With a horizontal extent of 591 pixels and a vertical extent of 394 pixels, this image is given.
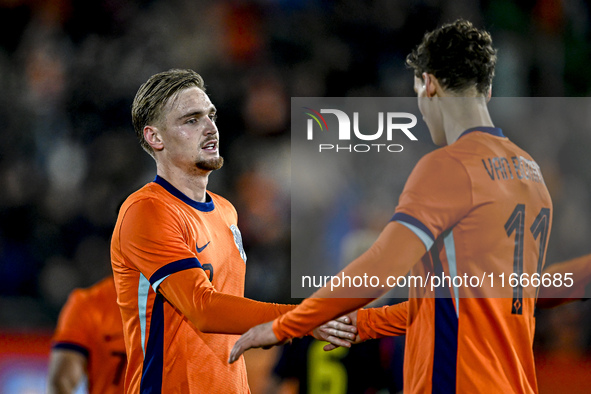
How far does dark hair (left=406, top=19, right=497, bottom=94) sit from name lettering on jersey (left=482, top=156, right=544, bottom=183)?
314 millimetres

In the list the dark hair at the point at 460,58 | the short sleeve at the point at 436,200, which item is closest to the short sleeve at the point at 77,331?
the short sleeve at the point at 436,200

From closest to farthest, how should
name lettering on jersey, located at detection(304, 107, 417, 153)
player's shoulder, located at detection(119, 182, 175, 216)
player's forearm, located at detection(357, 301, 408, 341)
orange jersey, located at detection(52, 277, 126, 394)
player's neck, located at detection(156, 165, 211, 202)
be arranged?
1. player's shoulder, located at detection(119, 182, 175, 216)
2. player's forearm, located at detection(357, 301, 408, 341)
3. player's neck, located at detection(156, 165, 211, 202)
4. orange jersey, located at detection(52, 277, 126, 394)
5. name lettering on jersey, located at detection(304, 107, 417, 153)

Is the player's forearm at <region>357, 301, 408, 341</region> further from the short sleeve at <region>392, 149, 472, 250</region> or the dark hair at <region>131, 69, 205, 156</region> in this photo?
the dark hair at <region>131, 69, 205, 156</region>

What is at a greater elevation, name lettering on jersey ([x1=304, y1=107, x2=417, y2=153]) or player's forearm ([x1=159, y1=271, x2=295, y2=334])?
name lettering on jersey ([x1=304, y1=107, x2=417, y2=153])

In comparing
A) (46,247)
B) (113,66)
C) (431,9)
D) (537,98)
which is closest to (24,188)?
(46,247)

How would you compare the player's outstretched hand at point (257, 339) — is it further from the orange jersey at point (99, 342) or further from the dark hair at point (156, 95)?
the orange jersey at point (99, 342)

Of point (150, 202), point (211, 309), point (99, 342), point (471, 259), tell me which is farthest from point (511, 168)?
point (99, 342)

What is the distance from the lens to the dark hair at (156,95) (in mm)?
3020

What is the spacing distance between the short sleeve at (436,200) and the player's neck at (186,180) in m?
1.22

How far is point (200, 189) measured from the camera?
3.04 metres

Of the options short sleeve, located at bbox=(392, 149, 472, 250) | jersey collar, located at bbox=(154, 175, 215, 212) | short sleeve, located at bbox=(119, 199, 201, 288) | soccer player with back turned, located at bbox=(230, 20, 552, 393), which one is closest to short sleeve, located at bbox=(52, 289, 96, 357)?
short sleeve, located at bbox=(119, 199, 201, 288)

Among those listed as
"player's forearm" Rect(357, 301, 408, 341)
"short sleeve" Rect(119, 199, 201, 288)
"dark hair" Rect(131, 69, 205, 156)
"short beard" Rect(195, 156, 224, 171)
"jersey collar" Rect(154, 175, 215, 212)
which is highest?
"dark hair" Rect(131, 69, 205, 156)

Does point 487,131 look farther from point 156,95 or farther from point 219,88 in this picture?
point 219,88

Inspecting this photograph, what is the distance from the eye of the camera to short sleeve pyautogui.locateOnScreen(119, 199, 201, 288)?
2.60 m
